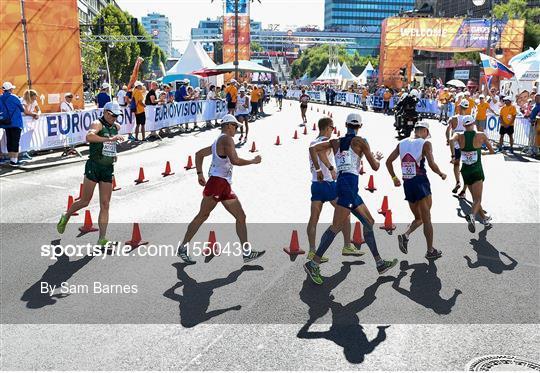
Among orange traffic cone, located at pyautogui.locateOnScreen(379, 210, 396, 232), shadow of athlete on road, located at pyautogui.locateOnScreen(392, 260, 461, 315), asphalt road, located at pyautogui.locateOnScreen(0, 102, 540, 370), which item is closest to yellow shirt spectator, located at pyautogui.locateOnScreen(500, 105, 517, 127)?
asphalt road, located at pyautogui.locateOnScreen(0, 102, 540, 370)

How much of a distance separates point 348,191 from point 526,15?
63.5 meters

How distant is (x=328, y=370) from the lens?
457 cm

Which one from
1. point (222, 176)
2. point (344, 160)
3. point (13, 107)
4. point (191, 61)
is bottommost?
point (222, 176)

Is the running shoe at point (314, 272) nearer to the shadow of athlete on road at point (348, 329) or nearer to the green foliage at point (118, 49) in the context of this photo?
the shadow of athlete on road at point (348, 329)

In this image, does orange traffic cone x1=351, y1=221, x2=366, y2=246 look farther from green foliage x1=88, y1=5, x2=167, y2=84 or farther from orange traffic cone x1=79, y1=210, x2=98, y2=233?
green foliage x1=88, y1=5, x2=167, y2=84

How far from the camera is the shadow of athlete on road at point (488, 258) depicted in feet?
23.5

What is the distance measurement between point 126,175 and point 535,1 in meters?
86.9

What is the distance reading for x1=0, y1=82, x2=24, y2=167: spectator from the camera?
13.7 metres

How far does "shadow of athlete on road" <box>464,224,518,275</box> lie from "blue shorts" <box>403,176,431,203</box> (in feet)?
3.57

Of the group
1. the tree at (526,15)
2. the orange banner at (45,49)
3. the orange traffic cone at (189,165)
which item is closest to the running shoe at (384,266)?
the orange traffic cone at (189,165)

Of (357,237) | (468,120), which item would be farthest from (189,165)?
(468,120)

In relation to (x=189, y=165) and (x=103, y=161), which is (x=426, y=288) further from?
(x=189, y=165)

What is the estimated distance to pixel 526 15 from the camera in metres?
60.3

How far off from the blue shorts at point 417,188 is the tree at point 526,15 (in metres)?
54.7
